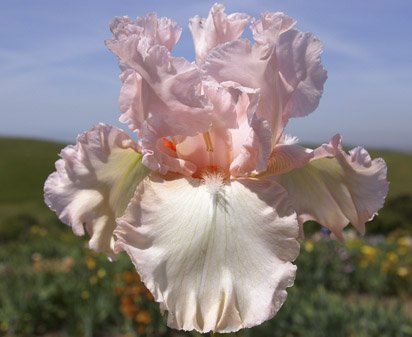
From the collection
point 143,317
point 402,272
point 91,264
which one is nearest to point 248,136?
point 143,317

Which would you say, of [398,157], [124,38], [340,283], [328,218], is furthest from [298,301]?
[398,157]

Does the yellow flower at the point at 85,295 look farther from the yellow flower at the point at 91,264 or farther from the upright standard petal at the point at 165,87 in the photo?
the upright standard petal at the point at 165,87

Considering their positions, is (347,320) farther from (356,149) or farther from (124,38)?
(124,38)

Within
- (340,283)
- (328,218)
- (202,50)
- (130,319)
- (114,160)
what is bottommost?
(340,283)

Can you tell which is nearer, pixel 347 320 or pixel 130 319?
pixel 347 320

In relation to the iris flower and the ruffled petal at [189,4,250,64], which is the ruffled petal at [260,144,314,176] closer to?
the iris flower

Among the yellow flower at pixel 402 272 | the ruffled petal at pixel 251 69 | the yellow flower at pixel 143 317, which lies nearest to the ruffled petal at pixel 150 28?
the ruffled petal at pixel 251 69

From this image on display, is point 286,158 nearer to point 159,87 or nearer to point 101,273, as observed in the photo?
point 159,87

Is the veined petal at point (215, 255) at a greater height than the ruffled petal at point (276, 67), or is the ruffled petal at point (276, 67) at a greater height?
the ruffled petal at point (276, 67)
